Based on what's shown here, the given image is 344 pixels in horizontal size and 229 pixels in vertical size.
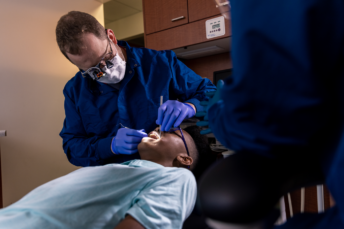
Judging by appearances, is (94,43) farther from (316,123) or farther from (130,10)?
(130,10)

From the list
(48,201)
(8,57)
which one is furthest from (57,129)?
(48,201)

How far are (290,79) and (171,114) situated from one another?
41.3 inches

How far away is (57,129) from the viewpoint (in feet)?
10.0

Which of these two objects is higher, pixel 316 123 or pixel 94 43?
pixel 94 43

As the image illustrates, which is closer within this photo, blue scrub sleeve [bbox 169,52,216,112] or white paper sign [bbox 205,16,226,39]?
blue scrub sleeve [bbox 169,52,216,112]

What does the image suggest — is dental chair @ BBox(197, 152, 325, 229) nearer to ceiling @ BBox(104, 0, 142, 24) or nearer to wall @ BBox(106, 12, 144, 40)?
ceiling @ BBox(104, 0, 142, 24)

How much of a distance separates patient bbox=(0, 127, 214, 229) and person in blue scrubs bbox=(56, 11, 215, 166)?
0.30m

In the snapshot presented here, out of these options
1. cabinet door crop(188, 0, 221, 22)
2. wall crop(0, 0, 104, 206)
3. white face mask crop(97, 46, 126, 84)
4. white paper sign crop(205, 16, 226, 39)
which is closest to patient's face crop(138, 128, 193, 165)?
white face mask crop(97, 46, 126, 84)

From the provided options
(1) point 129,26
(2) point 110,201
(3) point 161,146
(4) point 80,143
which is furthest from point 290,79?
(1) point 129,26

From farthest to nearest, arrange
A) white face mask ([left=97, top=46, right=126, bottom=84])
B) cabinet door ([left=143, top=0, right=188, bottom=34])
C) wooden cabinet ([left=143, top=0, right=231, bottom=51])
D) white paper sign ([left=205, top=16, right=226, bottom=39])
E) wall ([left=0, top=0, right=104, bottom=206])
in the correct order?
wall ([left=0, top=0, right=104, bottom=206]) → cabinet door ([left=143, top=0, right=188, bottom=34]) → wooden cabinet ([left=143, top=0, right=231, bottom=51]) → white paper sign ([left=205, top=16, right=226, bottom=39]) → white face mask ([left=97, top=46, right=126, bottom=84])

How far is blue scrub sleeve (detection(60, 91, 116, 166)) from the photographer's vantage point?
5.16 ft

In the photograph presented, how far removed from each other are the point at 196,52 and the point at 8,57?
1.92 metres

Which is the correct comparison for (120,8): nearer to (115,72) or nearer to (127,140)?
(115,72)

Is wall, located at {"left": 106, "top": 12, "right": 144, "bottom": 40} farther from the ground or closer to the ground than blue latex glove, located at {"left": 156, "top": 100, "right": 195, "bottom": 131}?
farther from the ground
